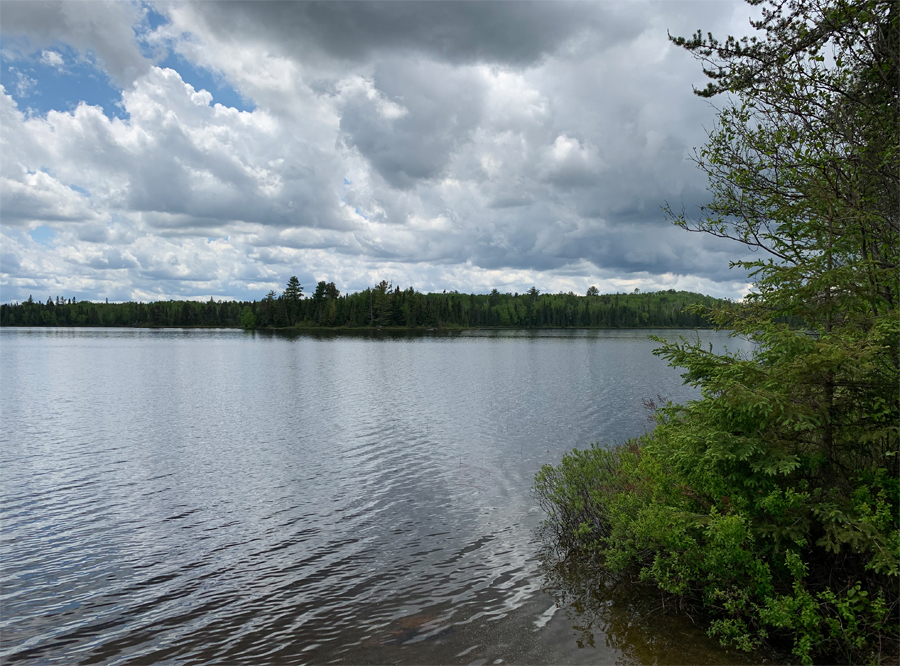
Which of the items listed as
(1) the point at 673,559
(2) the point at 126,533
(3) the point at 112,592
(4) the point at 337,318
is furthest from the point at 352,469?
(4) the point at 337,318

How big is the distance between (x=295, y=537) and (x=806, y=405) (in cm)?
1198

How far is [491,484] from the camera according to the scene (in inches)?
746

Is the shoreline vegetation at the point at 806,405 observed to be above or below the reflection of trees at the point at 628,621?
above

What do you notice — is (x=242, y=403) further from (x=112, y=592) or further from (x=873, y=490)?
(x=873, y=490)

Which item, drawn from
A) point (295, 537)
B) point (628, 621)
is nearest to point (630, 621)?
point (628, 621)

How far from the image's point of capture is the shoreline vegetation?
7.63 metres

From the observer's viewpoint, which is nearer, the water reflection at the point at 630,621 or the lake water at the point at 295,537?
the water reflection at the point at 630,621

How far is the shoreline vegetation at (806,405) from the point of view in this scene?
25.0ft

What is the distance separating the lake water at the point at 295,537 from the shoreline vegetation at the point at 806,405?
55.3 inches

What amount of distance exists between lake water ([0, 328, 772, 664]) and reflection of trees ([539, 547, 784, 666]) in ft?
0.15

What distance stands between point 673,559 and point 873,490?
3.07 metres

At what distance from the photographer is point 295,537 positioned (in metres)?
14.4

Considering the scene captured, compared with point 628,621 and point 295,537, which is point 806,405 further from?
point 295,537

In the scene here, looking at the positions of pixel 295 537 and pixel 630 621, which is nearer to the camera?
pixel 630 621
